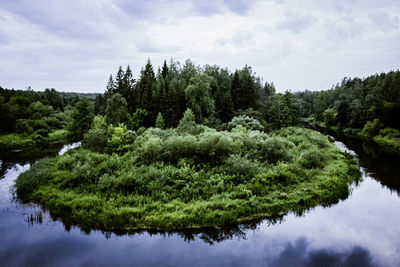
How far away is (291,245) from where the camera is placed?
14711 millimetres

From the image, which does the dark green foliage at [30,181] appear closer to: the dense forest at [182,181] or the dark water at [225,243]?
the dense forest at [182,181]

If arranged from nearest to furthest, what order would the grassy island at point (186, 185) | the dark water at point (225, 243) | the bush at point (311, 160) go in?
the dark water at point (225, 243) < the grassy island at point (186, 185) < the bush at point (311, 160)

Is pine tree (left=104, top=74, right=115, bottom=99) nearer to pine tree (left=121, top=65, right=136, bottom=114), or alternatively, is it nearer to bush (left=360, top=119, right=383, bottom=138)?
pine tree (left=121, top=65, right=136, bottom=114)

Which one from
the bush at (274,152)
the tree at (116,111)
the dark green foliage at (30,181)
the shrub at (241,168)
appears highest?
the tree at (116,111)

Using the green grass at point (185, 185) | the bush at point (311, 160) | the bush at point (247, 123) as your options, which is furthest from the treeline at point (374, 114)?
the green grass at point (185, 185)

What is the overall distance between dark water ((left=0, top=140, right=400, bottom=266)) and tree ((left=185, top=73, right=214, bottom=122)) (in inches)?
1163

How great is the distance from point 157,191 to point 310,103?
398 feet

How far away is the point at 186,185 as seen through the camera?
67.8 feet

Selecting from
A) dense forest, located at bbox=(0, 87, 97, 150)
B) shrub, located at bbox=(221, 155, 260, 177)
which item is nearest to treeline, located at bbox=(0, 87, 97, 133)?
dense forest, located at bbox=(0, 87, 97, 150)

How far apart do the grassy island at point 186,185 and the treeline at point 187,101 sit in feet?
55.4

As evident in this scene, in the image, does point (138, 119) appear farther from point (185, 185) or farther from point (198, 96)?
point (185, 185)

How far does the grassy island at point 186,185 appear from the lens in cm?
1698

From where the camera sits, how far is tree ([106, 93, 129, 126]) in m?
44.8

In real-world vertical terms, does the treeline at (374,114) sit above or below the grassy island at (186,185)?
above
